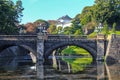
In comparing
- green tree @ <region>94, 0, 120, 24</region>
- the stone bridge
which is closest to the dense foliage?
green tree @ <region>94, 0, 120, 24</region>

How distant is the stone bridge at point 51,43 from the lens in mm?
82250

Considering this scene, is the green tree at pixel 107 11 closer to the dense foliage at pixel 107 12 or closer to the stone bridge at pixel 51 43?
the dense foliage at pixel 107 12

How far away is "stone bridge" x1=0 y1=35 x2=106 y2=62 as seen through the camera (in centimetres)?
8225

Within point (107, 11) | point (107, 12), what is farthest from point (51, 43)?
point (107, 12)

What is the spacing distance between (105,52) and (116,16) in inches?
1206

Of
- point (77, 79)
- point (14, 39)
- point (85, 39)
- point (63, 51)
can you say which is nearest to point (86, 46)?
point (85, 39)

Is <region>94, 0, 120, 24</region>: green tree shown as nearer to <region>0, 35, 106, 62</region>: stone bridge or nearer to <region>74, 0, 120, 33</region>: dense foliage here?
<region>74, 0, 120, 33</region>: dense foliage

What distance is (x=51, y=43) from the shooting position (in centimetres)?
8312

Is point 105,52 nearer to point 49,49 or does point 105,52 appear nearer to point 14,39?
point 49,49

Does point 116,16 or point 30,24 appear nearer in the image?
point 116,16

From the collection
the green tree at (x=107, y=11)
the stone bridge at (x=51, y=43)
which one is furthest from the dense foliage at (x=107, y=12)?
the stone bridge at (x=51, y=43)

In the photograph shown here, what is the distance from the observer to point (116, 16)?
4390 inches

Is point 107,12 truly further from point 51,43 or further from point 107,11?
point 51,43

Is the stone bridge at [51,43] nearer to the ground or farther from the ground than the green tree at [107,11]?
nearer to the ground
